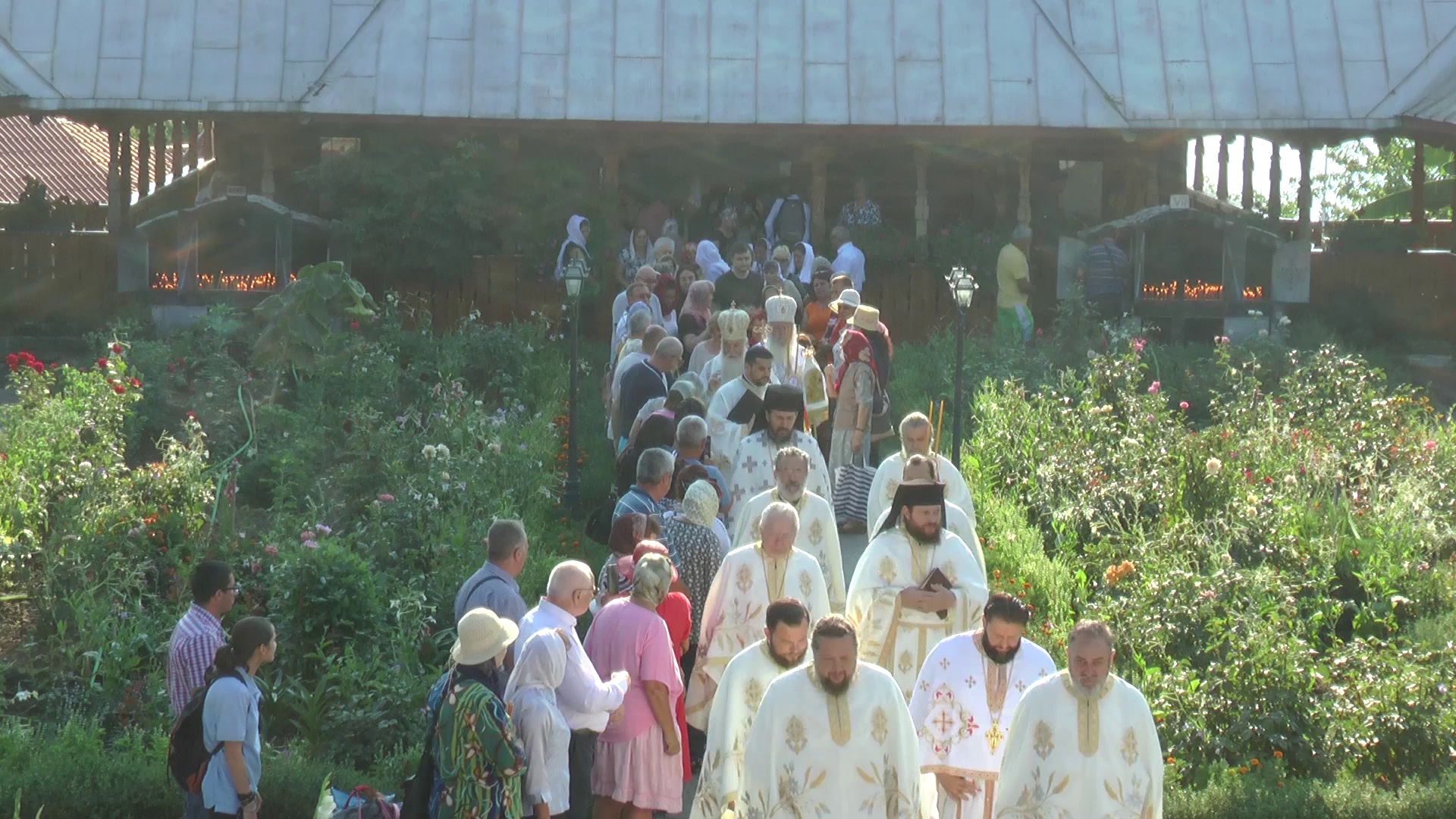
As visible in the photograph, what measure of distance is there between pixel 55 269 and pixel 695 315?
33.1 ft

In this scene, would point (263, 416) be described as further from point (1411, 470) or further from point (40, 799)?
point (1411, 470)

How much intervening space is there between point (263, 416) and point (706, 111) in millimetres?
9176

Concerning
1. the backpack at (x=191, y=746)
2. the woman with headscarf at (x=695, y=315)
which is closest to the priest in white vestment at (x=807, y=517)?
the backpack at (x=191, y=746)

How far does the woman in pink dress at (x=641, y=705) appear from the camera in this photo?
7.42m

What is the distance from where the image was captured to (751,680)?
7141 millimetres

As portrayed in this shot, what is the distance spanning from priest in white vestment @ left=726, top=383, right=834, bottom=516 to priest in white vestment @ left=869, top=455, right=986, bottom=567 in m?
1.31

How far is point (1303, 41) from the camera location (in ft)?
74.1

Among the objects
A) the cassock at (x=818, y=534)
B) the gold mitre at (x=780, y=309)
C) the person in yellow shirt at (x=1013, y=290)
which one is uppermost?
the person in yellow shirt at (x=1013, y=290)

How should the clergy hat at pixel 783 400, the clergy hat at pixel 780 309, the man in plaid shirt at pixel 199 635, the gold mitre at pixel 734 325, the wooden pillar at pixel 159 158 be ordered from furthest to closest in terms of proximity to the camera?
the wooden pillar at pixel 159 158 → the clergy hat at pixel 780 309 → the gold mitre at pixel 734 325 → the clergy hat at pixel 783 400 → the man in plaid shirt at pixel 199 635

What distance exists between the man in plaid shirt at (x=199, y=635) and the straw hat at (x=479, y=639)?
52.5 inches

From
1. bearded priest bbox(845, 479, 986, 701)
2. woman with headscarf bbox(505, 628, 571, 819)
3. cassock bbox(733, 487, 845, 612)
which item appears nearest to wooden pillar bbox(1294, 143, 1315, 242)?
cassock bbox(733, 487, 845, 612)

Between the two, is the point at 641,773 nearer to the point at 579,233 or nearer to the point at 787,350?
the point at 787,350

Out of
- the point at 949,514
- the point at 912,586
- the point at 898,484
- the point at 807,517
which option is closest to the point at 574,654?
the point at 912,586

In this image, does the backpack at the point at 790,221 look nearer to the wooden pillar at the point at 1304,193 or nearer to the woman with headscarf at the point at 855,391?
the wooden pillar at the point at 1304,193
